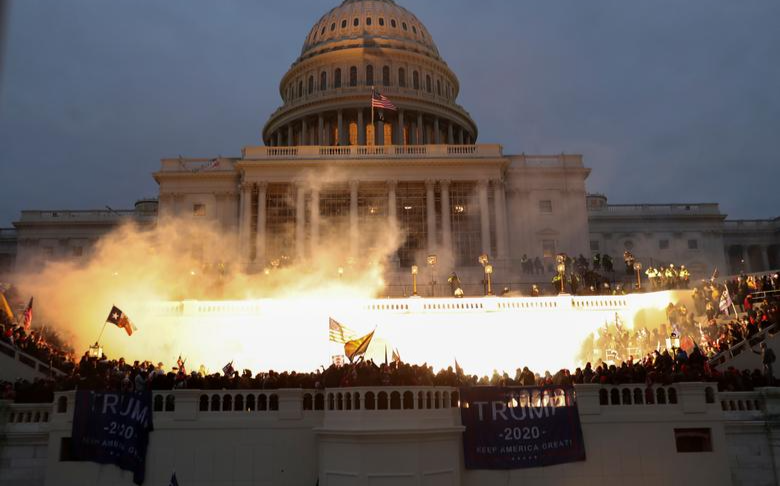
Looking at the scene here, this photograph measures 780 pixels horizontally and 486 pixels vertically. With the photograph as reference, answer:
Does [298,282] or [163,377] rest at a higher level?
[298,282]

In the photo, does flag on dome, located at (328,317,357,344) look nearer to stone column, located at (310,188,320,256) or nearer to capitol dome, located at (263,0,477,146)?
stone column, located at (310,188,320,256)

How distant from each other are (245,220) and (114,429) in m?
34.4

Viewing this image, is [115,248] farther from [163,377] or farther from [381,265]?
[163,377]

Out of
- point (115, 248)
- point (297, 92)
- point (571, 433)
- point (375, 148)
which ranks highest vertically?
point (297, 92)

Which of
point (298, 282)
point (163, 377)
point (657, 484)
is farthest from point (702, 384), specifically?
point (298, 282)

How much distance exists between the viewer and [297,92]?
7906 centimetres

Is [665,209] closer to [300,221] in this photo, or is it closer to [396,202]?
[396,202]

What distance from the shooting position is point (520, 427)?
18.7m

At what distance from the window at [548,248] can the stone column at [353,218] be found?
1430 centimetres

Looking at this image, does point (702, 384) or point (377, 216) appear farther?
point (377, 216)

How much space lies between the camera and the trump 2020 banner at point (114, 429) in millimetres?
18172

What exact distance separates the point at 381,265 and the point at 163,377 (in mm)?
30331

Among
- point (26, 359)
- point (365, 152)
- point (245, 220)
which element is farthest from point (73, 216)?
point (26, 359)

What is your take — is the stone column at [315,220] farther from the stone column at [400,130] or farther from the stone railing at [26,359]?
the stone railing at [26,359]
